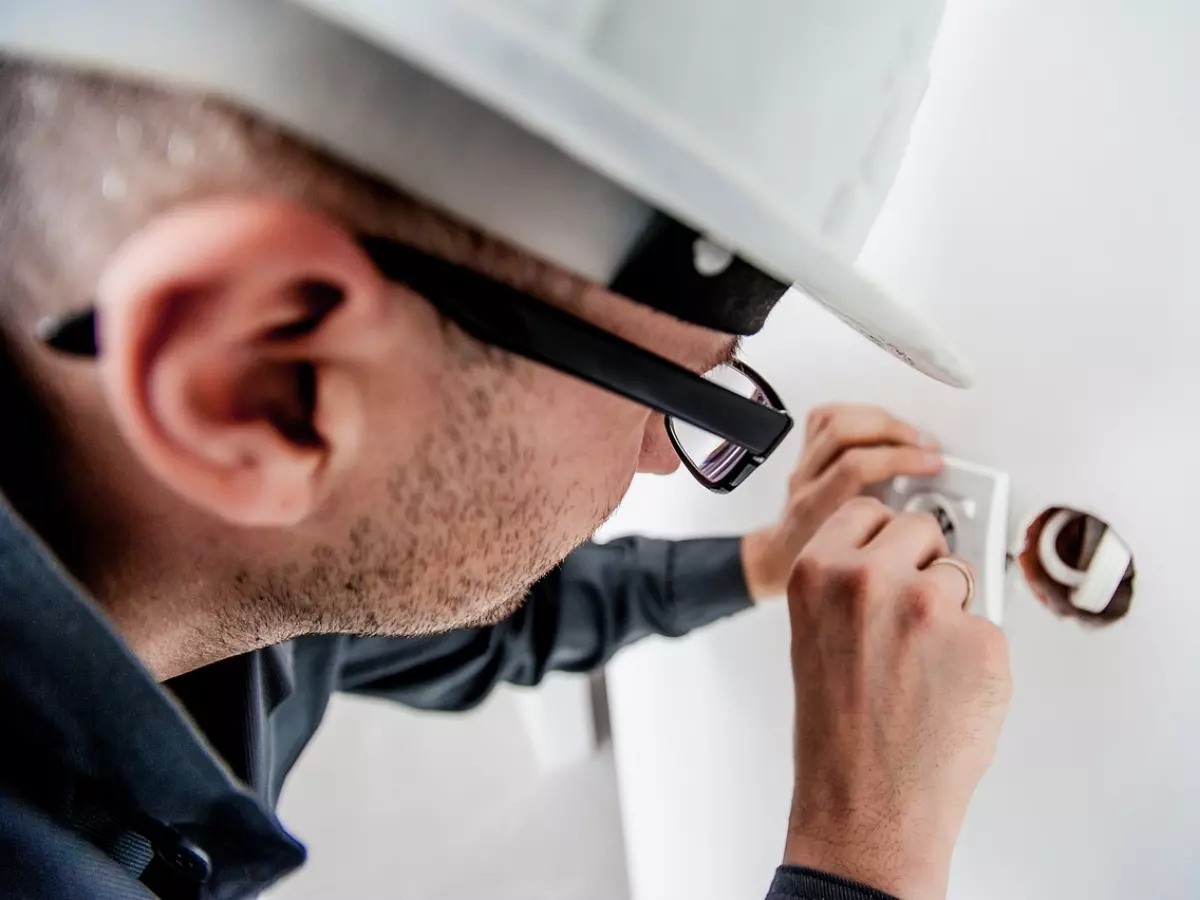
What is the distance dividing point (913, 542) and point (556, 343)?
381mm

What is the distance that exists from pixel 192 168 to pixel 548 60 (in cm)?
16

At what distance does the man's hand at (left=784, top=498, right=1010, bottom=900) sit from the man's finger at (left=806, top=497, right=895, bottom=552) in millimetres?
21

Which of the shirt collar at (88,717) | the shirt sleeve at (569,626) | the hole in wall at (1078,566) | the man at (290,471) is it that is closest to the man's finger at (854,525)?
the man at (290,471)

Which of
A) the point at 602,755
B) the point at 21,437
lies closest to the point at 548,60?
the point at 21,437

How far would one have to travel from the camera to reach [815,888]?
1.79 feet

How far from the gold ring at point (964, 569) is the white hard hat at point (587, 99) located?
33 centimetres

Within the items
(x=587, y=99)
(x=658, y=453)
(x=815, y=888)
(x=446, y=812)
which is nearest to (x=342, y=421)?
(x=587, y=99)

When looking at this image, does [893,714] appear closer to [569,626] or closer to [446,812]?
[569,626]

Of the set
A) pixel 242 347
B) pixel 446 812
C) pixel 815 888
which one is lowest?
pixel 446 812

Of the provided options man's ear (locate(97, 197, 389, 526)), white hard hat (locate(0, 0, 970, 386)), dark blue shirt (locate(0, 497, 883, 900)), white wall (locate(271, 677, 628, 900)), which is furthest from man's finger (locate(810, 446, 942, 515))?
white wall (locate(271, 677, 628, 900))

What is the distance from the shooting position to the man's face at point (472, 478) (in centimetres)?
41

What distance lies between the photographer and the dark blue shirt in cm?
45

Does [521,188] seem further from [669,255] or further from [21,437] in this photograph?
[21,437]

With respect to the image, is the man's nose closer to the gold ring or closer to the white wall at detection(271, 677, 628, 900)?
the gold ring
